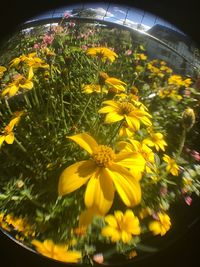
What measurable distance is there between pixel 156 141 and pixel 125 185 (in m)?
0.18

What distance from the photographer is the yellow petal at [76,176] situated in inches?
24.7

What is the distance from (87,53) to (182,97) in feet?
0.73

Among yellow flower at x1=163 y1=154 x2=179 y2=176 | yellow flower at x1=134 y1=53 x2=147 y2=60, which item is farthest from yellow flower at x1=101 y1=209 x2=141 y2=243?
yellow flower at x1=134 y1=53 x2=147 y2=60

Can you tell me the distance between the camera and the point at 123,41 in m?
0.85

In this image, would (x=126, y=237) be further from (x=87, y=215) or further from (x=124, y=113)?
(x=124, y=113)

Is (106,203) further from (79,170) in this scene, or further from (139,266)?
(139,266)

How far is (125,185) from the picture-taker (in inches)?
24.5

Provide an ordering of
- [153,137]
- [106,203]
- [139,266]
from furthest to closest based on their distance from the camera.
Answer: [139,266] < [153,137] < [106,203]

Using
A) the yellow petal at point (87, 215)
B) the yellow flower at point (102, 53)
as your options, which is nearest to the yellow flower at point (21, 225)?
the yellow petal at point (87, 215)

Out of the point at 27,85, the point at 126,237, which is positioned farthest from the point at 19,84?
the point at 126,237

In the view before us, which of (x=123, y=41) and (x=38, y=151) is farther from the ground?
(x=123, y=41)

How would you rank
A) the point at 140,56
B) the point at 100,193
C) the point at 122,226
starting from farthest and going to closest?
the point at 140,56, the point at 122,226, the point at 100,193

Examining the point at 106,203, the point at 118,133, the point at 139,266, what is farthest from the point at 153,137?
the point at 139,266

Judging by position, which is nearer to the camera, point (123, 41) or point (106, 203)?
point (106, 203)
